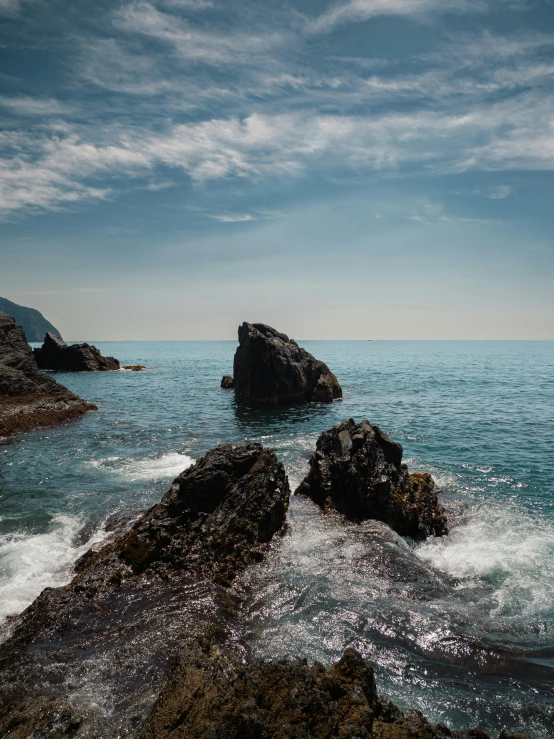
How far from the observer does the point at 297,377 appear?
52.6 metres

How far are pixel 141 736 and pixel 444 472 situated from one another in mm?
22370

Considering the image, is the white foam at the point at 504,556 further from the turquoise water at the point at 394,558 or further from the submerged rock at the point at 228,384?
the submerged rock at the point at 228,384

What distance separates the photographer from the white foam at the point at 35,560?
1206 cm

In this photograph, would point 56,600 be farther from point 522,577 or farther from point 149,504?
point 522,577

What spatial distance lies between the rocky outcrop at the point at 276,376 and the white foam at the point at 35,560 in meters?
35.6

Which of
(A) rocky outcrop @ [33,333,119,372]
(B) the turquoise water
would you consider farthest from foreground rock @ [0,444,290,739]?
(A) rocky outcrop @ [33,333,119,372]

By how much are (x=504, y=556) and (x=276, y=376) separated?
38.5 meters

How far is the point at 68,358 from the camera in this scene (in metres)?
91.8

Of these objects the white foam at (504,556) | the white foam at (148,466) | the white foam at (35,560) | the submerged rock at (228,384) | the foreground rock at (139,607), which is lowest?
the white foam at (504,556)

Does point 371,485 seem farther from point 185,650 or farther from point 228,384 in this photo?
point 228,384

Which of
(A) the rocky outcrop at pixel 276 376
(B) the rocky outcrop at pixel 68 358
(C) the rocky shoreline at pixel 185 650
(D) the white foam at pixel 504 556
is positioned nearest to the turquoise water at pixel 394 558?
(D) the white foam at pixel 504 556

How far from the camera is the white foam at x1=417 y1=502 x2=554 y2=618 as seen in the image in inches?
493

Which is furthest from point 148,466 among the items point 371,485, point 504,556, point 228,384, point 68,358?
point 68,358

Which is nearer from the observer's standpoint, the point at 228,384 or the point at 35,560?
the point at 35,560
